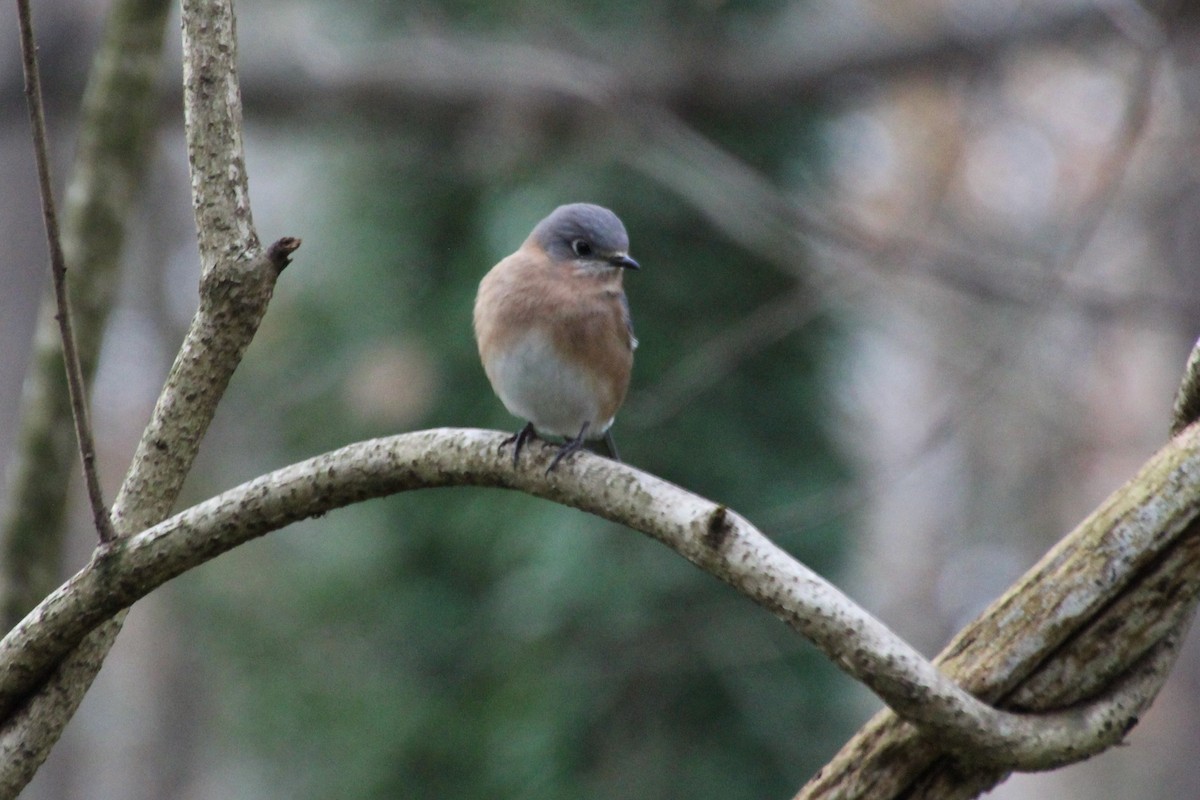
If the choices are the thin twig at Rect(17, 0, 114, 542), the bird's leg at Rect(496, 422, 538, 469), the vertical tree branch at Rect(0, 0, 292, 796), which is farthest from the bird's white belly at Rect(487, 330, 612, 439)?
the thin twig at Rect(17, 0, 114, 542)

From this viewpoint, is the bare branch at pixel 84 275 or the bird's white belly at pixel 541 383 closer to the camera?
the bare branch at pixel 84 275

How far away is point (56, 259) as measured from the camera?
195 cm

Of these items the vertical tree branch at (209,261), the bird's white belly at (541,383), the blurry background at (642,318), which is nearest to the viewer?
the vertical tree branch at (209,261)

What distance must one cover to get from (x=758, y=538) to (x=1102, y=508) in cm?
58

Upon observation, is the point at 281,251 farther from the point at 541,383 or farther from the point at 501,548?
the point at 501,548

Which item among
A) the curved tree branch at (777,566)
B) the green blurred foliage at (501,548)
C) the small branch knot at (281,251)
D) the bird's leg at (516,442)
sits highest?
the green blurred foliage at (501,548)

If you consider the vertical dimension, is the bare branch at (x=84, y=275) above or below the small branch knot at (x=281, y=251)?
above

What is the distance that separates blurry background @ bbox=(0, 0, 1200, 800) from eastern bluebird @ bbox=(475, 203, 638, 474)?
1.02m

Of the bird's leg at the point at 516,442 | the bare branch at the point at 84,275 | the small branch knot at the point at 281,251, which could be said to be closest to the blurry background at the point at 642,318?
the bird's leg at the point at 516,442

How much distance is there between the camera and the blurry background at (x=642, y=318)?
5.60m

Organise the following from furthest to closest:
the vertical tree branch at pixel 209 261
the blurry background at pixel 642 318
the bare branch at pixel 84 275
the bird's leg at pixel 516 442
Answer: the blurry background at pixel 642 318, the bare branch at pixel 84 275, the bird's leg at pixel 516 442, the vertical tree branch at pixel 209 261

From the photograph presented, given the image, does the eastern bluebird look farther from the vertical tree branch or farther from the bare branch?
the vertical tree branch

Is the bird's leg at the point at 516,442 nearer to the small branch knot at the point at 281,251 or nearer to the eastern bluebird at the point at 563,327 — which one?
the small branch knot at the point at 281,251

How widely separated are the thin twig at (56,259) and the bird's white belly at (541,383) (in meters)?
1.69
